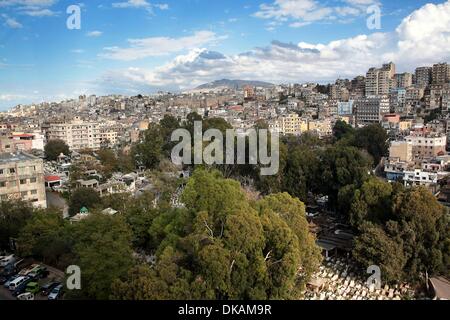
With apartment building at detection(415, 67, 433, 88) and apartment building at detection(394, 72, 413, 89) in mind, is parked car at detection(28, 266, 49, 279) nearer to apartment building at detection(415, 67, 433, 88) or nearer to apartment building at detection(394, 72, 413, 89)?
apartment building at detection(394, 72, 413, 89)

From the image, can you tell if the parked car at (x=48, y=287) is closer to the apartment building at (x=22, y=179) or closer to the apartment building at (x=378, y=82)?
the apartment building at (x=22, y=179)

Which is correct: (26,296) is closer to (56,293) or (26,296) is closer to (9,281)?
(56,293)

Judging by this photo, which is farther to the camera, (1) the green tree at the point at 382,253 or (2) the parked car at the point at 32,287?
(1) the green tree at the point at 382,253

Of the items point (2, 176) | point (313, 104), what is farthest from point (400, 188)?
point (313, 104)

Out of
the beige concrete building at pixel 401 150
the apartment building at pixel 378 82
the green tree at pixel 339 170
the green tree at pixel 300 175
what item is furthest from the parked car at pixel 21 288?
the apartment building at pixel 378 82

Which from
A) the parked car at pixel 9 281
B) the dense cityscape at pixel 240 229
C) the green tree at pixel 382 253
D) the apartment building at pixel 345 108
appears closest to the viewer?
the dense cityscape at pixel 240 229

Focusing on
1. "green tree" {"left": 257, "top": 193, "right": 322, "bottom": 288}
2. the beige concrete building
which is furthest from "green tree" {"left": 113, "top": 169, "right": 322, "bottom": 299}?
the beige concrete building

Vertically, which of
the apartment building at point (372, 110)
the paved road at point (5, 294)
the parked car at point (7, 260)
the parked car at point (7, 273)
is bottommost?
the paved road at point (5, 294)

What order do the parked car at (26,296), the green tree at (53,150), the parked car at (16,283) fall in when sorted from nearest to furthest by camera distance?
1. the parked car at (26,296)
2. the parked car at (16,283)
3. the green tree at (53,150)
